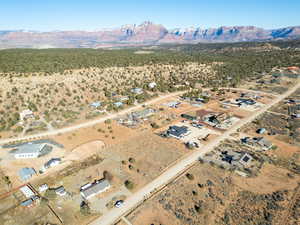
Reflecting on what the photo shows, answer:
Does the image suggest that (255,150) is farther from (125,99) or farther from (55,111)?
(55,111)

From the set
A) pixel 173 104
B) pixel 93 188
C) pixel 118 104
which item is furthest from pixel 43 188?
pixel 173 104

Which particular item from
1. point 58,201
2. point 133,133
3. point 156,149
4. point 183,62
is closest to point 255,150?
point 156,149

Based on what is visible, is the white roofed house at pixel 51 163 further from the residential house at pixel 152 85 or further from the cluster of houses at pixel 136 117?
the residential house at pixel 152 85

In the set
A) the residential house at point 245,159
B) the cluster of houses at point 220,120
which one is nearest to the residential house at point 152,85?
the cluster of houses at point 220,120

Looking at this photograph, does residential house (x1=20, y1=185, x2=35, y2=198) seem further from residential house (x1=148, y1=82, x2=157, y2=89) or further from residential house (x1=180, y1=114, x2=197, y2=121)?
residential house (x1=148, y1=82, x2=157, y2=89)

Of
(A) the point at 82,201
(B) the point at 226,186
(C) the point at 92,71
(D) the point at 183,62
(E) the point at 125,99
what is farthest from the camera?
(D) the point at 183,62

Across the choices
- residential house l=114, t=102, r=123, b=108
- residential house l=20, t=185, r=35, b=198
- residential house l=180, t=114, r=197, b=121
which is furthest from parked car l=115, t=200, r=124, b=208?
residential house l=114, t=102, r=123, b=108
